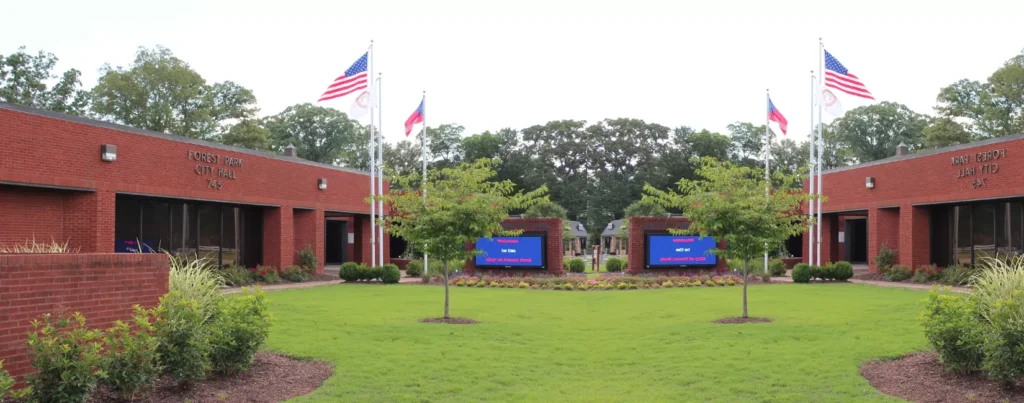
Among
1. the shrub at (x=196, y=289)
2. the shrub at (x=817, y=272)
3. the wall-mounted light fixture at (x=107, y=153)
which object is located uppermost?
the wall-mounted light fixture at (x=107, y=153)

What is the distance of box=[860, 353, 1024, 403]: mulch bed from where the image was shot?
27.6 ft

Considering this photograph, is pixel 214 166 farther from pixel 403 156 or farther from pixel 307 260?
pixel 403 156

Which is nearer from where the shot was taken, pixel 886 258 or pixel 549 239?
pixel 886 258

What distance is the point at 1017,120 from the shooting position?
167 ft

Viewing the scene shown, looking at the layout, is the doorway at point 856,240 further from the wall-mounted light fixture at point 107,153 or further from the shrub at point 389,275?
the wall-mounted light fixture at point 107,153

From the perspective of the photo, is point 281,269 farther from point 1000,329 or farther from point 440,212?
point 1000,329

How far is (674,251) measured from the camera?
103 ft

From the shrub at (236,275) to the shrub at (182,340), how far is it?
16501mm

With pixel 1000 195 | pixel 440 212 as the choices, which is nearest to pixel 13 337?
pixel 440 212

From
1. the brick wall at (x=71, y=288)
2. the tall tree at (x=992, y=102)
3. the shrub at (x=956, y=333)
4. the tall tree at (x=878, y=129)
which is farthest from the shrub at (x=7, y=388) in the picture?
the tall tree at (x=878, y=129)

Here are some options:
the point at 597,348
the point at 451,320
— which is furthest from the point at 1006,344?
the point at 451,320

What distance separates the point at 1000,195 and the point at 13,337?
25.3 m

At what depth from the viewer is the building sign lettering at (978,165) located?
78.4 feet

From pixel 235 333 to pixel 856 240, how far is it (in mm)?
45484
